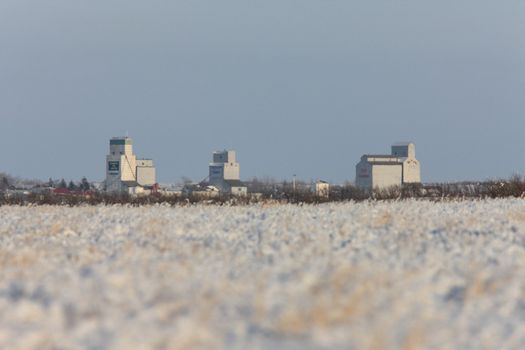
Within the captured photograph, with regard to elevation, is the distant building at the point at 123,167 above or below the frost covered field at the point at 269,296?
above

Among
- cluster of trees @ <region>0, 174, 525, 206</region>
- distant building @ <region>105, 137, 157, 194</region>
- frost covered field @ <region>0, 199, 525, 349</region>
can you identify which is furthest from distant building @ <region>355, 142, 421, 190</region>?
frost covered field @ <region>0, 199, 525, 349</region>

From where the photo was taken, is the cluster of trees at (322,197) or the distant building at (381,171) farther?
the distant building at (381,171)

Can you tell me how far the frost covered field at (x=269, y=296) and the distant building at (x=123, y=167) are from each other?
17649 cm

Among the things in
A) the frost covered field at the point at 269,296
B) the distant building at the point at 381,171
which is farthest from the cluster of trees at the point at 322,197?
the distant building at the point at 381,171

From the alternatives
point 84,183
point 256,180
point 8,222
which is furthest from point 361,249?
point 84,183

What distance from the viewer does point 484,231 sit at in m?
14.5

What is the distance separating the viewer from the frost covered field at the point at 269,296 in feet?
19.5

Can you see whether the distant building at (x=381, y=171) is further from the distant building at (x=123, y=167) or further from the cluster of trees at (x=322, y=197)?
the cluster of trees at (x=322, y=197)

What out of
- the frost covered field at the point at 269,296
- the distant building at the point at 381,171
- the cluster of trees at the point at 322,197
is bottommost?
the frost covered field at the point at 269,296

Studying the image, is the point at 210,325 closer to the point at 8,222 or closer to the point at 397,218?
the point at 397,218

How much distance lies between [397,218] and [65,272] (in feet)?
32.9

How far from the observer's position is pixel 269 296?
22.1 ft

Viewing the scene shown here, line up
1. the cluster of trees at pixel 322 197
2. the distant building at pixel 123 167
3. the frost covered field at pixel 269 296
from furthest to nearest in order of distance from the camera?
the distant building at pixel 123 167 < the cluster of trees at pixel 322 197 < the frost covered field at pixel 269 296

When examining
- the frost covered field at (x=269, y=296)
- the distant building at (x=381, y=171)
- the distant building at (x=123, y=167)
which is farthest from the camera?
the distant building at (x=123, y=167)
